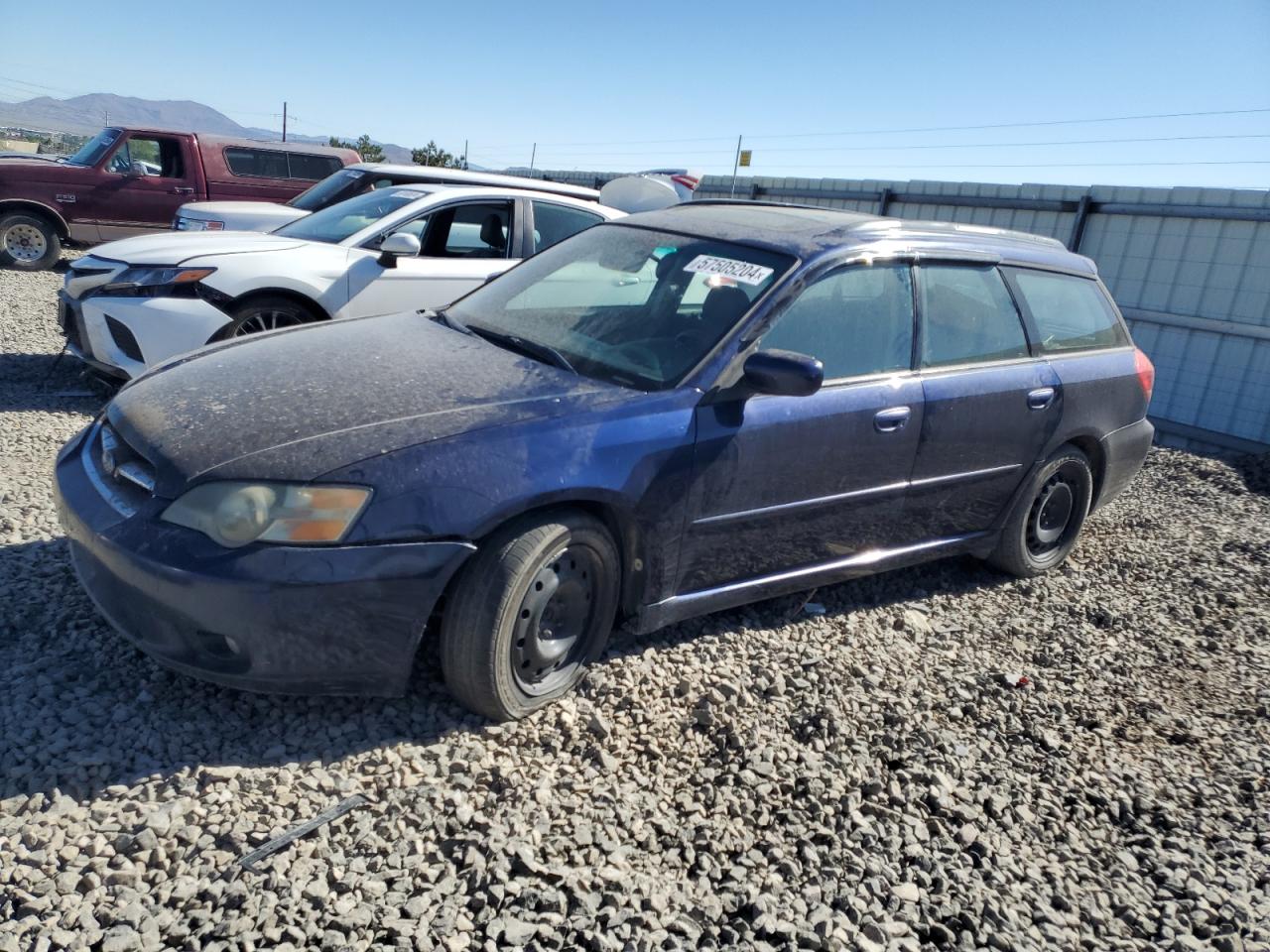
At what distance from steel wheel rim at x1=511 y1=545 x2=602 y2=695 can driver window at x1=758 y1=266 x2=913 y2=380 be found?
3.62 feet

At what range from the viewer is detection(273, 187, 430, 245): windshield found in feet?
21.9

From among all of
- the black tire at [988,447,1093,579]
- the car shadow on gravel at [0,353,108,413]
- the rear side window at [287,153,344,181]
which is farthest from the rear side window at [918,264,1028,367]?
the rear side window at [287,153,344,181]

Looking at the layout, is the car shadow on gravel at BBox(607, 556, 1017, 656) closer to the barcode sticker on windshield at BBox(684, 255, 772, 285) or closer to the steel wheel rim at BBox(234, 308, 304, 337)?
the barcode sticker on windshield at BBox(684, 255, 772, 285)

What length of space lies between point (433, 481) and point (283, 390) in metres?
0.76

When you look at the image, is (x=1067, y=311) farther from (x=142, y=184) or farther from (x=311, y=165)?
(x=311, y=165)

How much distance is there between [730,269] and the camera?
3645 millimetres

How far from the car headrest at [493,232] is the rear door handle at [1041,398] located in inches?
163

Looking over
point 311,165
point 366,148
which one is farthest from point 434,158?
point 311,165

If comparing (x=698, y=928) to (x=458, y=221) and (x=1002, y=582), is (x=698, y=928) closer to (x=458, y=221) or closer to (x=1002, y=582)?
(x=1002, y=582)

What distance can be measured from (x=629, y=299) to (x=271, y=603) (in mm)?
1926

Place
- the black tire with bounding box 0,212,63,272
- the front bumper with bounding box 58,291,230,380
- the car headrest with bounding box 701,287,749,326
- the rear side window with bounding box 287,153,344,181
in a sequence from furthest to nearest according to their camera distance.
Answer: the rear side window with bounding box 287,153,344,181 → the black tire with bounding box 0,212,63,272 → the front bumper with bounding box 58,291,230,380 → the car headrest with bounding box 701,287,749,326

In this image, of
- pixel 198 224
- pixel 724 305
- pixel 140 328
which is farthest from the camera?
pixel 198 224

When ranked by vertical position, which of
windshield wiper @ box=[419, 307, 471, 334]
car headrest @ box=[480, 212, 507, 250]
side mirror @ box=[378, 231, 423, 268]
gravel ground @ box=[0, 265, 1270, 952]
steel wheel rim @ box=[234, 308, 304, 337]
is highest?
car headrest @ box=[480, 212, 507, 250]

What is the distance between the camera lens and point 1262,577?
→ 516cm
